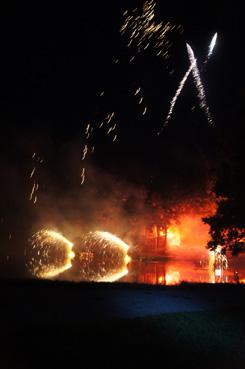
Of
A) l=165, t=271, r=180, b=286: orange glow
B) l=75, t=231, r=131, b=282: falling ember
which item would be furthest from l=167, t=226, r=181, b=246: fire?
l=165, t=271, r=180, b=286: orange glow

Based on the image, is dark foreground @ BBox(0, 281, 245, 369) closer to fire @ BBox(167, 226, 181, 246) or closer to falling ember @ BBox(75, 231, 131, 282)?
falling ember @ BBox(75, 231, 131, 282)

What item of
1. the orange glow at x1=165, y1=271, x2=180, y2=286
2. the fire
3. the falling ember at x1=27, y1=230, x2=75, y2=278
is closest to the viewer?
the orange glow at x1=165, y1=271, x2=180, y2=286

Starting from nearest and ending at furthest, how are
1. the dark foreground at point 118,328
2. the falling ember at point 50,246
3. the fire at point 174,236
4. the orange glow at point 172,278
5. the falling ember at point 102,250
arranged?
the dark foreground at point 118,328 → the orange glow at point 172,278 → the falling ember at point 102,250 → the falling ember at point 50,246 → the fire at point 174,236

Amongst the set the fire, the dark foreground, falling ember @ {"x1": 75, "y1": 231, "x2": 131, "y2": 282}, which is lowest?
the dark foreground

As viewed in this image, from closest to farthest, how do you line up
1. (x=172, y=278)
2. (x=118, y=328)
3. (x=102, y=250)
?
(x=118, y=328)
(x=172, y=278)
(x=102, y=250)

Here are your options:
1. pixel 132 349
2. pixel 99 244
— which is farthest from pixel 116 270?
pixel 132 349

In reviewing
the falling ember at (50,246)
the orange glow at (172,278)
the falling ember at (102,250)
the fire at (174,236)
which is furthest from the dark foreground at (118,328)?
the fire at (174,236)

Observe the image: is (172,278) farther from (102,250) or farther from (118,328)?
(102,250)

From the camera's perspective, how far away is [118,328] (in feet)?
28.2

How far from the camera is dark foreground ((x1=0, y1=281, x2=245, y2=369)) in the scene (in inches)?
278

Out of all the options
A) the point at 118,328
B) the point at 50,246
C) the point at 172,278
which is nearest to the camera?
the point at 118,328

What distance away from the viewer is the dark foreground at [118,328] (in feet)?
23.2

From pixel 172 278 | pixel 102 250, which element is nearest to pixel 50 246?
pixel 102 250

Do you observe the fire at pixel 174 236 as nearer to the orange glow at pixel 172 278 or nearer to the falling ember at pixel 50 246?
the falling ember at pixel 50 246
